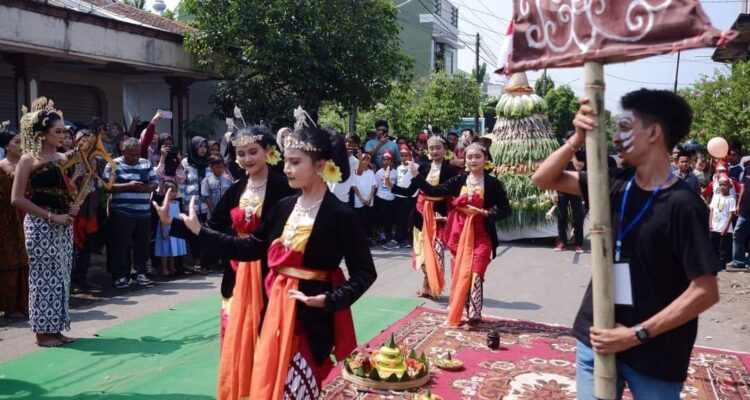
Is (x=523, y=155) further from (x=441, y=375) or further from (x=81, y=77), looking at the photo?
(x=81, y=77)

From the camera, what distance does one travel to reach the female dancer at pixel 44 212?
5.68 metres

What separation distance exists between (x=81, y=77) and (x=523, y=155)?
9.05 metres

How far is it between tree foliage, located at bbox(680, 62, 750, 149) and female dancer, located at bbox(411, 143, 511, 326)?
7.19 meters

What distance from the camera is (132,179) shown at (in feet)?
26.9

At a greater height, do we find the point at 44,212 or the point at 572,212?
the point at 44,212

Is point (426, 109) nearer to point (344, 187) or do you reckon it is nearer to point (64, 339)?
point (344, 187)

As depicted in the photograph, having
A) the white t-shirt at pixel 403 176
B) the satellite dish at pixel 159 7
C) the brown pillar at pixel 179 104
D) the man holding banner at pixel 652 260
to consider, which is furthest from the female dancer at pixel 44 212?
the satellite dish at pixel 159 7

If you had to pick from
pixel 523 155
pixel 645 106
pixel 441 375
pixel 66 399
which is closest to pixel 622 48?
pixel 645 106

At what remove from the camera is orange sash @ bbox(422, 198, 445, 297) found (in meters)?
7.77

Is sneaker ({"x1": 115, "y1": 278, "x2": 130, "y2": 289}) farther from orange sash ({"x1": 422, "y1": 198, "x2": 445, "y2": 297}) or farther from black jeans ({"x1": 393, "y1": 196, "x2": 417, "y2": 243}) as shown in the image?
black jeans ({"x1": 393, "y1": 196, "x2": 417, "y2": 243})

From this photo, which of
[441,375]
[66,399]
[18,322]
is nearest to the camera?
[66,399]

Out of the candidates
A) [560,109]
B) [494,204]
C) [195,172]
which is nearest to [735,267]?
[494,204]

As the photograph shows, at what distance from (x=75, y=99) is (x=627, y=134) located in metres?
13.8

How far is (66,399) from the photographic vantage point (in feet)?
15.6
